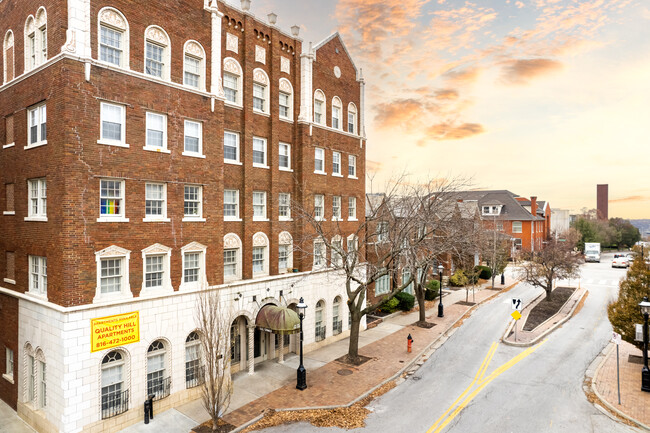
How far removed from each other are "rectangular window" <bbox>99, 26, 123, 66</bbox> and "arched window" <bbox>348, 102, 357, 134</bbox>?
53.0 feet

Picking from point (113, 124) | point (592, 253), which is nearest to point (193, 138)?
point (113, 124)

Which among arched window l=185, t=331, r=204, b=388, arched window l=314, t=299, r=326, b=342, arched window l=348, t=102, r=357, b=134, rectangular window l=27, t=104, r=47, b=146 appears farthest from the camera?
arched window l=348, t=102, r=357, b=134

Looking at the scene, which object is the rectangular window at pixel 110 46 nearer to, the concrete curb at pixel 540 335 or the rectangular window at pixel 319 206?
the rectangular window at pixel 319 206

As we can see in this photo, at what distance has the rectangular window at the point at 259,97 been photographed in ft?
69.7

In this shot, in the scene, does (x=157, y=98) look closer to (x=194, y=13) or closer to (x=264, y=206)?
(x=194, y=13)

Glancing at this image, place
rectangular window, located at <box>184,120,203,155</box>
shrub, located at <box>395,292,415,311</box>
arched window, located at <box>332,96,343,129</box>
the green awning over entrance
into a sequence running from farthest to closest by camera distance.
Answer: shrub, located at <box>395,292,415,311</box>, arched window, located at <box>332,96,343,129</box>, the green awning over entrance, rectangular window, located at <box>184,120,203,155</box>

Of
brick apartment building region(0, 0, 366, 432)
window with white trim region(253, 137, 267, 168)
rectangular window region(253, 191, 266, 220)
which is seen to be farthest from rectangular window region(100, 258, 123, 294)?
window with white trim region(253, 137, 267, 168)

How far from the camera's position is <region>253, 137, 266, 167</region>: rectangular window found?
21.3m

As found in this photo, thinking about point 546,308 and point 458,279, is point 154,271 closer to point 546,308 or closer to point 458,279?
point 546,308

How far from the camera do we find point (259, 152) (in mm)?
21531

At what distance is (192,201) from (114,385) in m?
8.04

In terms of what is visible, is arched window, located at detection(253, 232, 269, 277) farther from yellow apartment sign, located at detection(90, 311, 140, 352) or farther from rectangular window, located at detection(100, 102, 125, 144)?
rectangular window, located at detection(100, 102, 125, 144)

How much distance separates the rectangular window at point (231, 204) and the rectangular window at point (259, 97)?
5037 mm

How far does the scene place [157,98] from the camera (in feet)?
52.9
